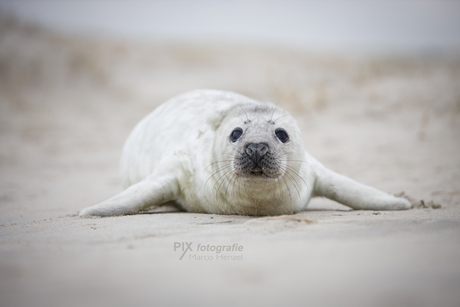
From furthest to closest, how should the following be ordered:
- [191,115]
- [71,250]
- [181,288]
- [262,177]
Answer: [191,115], [262,177], [71,250], [181,288]

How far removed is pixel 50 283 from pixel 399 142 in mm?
5467

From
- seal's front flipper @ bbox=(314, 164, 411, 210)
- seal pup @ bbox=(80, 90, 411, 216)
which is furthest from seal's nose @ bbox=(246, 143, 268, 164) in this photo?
seal's front flipper @ bbox=(314, 164, 411, 210)

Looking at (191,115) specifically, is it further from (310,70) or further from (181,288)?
(310,70)

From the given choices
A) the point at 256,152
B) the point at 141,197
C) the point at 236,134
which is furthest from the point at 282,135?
the point at 141,197

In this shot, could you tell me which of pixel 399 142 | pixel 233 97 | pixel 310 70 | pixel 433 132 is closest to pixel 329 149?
pixel 399 142

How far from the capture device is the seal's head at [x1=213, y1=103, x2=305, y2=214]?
254cm

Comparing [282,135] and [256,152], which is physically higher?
[282,135]

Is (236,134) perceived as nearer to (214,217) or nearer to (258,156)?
(258,156)

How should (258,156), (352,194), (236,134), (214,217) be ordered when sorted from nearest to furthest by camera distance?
(258,156) < (214,217) < (236,134) < (352,194)

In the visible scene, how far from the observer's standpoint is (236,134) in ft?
9.27

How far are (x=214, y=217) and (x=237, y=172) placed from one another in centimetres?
35

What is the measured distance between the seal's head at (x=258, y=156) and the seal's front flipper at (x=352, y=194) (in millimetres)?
462

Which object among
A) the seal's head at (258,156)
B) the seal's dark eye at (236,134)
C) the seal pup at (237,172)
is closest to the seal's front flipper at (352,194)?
the seal pup at (237,172)

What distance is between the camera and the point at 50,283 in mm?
1309
